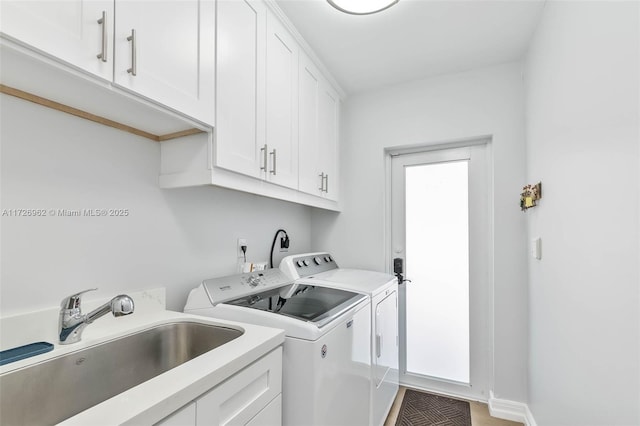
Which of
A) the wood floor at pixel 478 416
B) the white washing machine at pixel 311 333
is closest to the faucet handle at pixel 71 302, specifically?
the white washing machine at pixel 311 333

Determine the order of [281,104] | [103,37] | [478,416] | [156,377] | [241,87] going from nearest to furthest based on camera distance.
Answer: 1. [156,377]
2. [103,37]
3. [241,87]
4. [281,104]
5. [478,416]

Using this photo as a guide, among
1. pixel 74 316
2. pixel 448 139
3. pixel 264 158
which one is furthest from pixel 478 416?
pixel 74 316

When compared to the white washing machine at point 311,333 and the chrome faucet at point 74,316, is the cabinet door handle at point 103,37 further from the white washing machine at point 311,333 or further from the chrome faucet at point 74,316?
the white washing machine at point 311,333

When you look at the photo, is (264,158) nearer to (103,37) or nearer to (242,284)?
(242,284)

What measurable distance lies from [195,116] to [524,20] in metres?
2.04

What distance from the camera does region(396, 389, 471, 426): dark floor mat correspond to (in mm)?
2111

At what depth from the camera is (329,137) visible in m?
2.54

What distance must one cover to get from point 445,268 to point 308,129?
5.23ft

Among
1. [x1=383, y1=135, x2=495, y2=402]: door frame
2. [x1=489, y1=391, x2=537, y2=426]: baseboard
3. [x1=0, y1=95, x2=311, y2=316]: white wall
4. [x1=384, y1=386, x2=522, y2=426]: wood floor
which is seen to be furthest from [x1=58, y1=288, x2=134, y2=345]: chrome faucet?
[x1=489, y1=391, x2=537, y2=426]: baseboard

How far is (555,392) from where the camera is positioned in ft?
5.08

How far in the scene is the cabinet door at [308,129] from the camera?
2.06 metres

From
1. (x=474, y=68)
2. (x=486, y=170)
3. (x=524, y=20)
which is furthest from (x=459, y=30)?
(x=486, y=170)

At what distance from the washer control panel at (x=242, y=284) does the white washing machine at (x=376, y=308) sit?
0.13 m

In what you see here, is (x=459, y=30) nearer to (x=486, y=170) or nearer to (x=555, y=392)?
(x=486, y=170)
